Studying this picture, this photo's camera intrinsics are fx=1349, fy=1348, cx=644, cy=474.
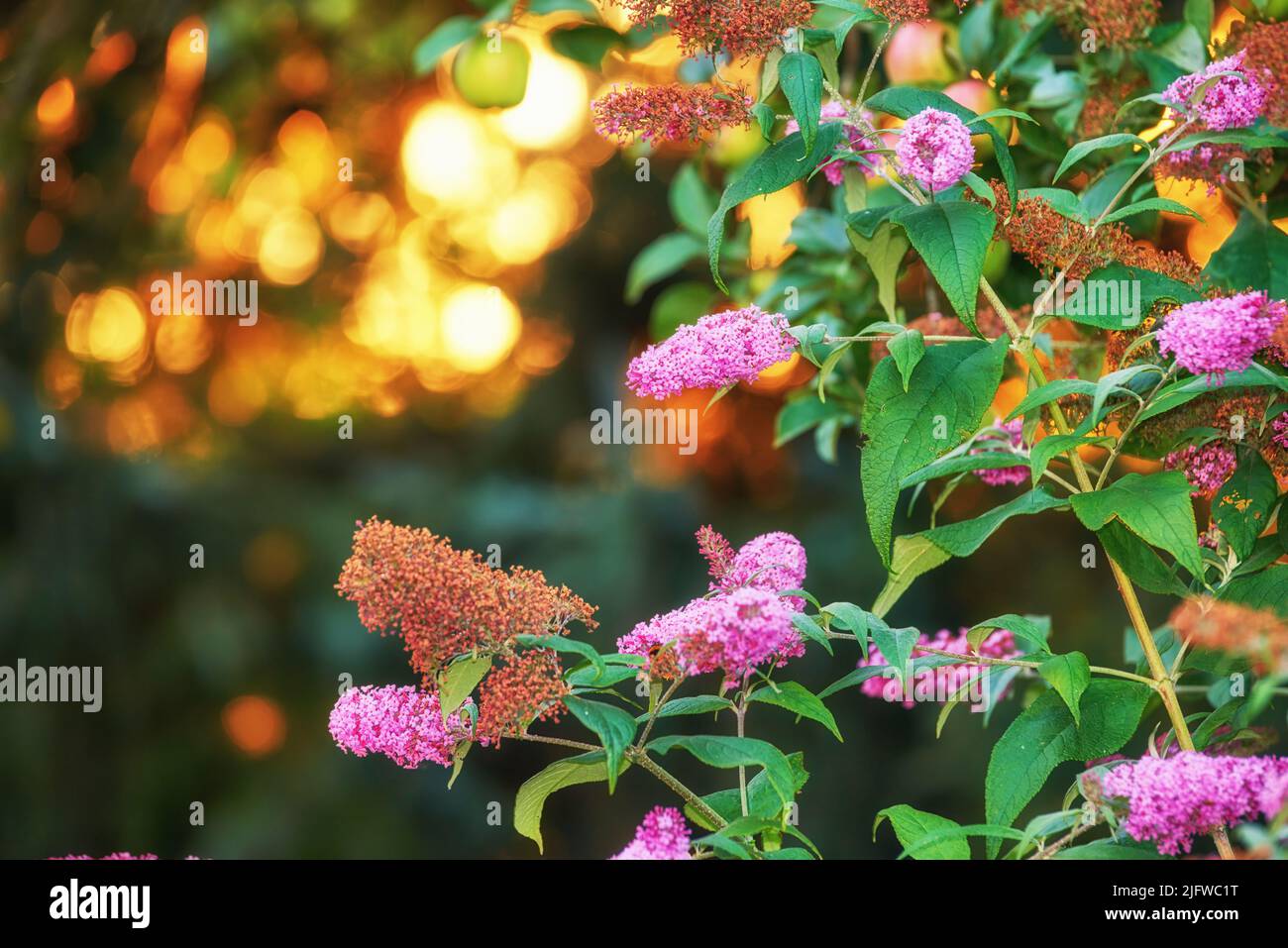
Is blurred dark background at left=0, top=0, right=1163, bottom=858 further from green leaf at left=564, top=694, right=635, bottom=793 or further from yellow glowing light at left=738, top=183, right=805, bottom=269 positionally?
green leaf at left=564, top=694, right=635, bottom=793

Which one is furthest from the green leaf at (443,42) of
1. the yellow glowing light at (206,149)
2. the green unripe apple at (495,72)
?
the yellow glowing light at (206,149)

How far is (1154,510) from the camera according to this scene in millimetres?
628

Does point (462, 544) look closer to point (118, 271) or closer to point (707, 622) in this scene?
point (118, 271)

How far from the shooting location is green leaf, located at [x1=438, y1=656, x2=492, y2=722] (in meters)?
0.60

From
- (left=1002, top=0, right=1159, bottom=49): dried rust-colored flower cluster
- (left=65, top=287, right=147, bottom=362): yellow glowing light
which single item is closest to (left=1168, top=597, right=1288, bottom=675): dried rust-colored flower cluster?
(left=1002, top=0, right=1159, bottom=49): dried rust-colored flower cluster

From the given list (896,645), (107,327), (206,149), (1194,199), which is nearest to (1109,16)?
(1194,199)

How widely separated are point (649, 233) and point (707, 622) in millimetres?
2361

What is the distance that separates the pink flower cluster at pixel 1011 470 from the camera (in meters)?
0.77

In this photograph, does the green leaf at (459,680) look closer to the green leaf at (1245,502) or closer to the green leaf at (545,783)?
the green leaf at (545,783)

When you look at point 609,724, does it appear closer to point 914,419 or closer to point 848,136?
point 914,419

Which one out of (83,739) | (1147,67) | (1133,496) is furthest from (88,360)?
(1133,496)

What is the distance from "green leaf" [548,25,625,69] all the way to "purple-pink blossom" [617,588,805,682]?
0.64 metres

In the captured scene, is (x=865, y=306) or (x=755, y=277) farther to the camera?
(x=755, y=277)

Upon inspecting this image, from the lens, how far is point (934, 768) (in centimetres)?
258
